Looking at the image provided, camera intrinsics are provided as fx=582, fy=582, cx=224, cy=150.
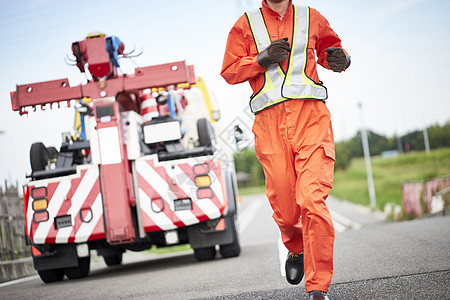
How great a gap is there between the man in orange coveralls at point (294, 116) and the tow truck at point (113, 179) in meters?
2.87

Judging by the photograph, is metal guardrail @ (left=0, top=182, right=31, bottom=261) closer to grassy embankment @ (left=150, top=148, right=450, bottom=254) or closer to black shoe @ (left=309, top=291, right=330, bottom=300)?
black shoe @ (left=309, top=291, right=330, bottom=300)

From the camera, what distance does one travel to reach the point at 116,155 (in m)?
6.58

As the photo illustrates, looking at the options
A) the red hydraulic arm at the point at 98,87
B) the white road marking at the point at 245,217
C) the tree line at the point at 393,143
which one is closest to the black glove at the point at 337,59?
the red hydraulic arm at the point at 98,87

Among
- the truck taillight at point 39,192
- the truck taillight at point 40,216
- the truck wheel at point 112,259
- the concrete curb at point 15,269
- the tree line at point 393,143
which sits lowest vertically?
the tree line at point 393,143

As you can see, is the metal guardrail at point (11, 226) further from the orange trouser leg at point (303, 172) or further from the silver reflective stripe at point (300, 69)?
the silver reflective stripe at point (300, 69)

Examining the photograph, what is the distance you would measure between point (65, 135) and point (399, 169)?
232 feet

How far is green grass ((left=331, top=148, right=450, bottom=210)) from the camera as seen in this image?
2277 inches

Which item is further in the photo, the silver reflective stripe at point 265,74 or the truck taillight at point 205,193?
the truck taillight at point 205,193

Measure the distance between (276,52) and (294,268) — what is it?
4.83 ft

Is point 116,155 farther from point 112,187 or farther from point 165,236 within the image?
point 165,236

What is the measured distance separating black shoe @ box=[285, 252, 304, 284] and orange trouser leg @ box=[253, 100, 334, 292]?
0.17m

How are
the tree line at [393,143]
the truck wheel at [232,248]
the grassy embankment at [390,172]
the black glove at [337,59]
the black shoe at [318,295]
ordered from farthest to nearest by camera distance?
the tree line at [393,143] < the grassy embankment at [390,172] < the truck wheel at [232,248] < the black glove at [337,59] < the black shoe at [318,295]

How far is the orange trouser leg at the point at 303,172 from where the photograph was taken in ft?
11.5

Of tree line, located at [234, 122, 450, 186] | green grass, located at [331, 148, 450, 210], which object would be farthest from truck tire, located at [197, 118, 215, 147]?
green grass, located at [331, 148, 450, 210]
